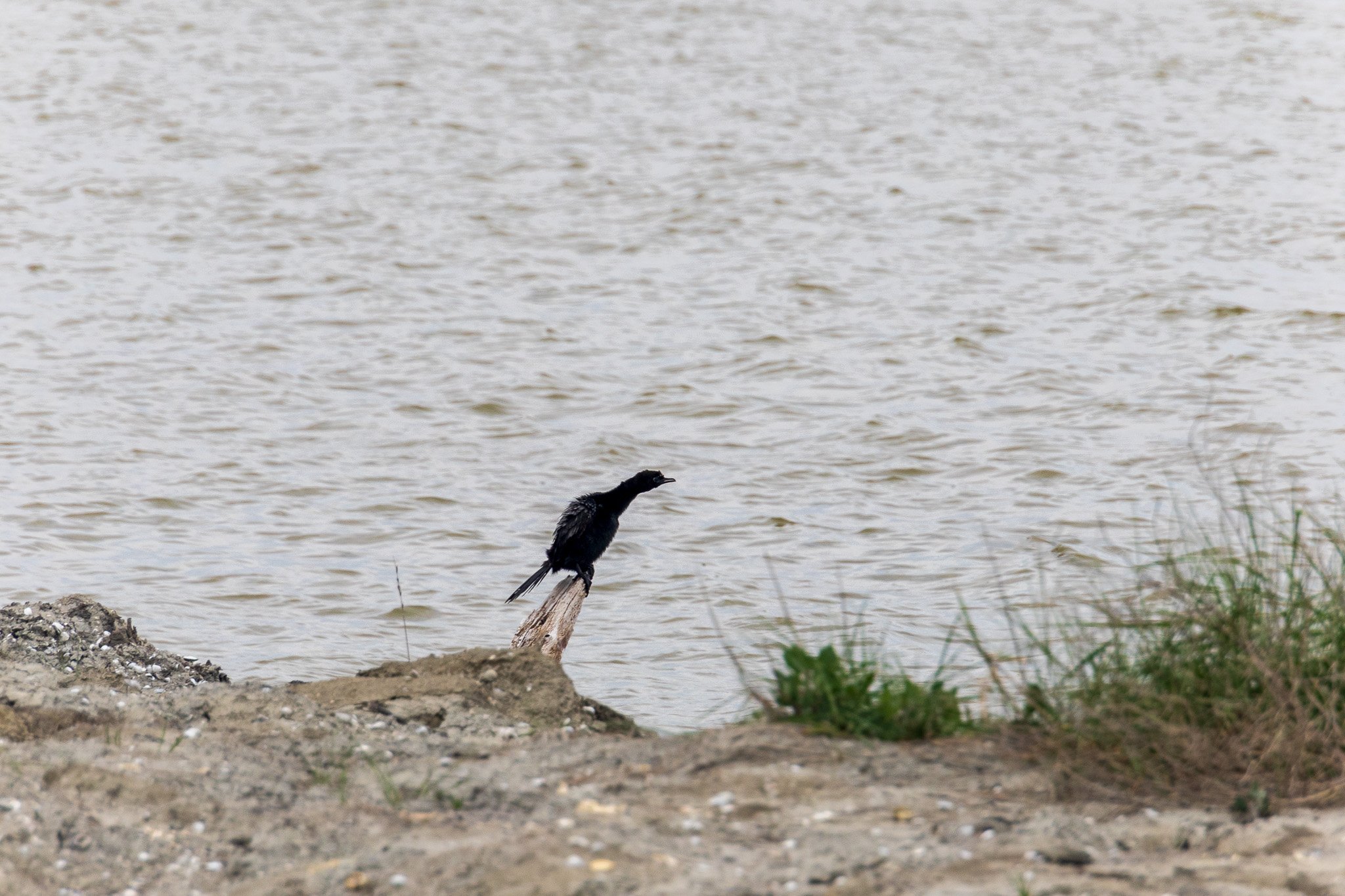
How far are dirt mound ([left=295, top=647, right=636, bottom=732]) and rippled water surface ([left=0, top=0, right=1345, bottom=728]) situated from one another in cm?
120

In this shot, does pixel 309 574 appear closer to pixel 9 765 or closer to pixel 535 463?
pixel 535 463

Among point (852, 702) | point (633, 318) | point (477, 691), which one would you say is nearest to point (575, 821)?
point (852, 702)

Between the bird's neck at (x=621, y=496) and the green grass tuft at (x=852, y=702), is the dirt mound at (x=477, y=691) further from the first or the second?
the green grass tuft at (x=852, y=702)

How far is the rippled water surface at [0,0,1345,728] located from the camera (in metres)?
9.12

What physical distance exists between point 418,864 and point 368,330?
10.6 metres

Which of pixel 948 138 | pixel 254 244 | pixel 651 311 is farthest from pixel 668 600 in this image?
pixel 948 138

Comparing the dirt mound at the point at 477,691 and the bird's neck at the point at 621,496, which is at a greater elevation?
the bird's neck at the point at 621,496

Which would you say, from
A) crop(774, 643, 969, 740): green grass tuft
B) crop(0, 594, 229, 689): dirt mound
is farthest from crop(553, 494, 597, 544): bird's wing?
crop(774, 643, 969, 740): green grass tuft

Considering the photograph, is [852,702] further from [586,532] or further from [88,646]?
[88,646]

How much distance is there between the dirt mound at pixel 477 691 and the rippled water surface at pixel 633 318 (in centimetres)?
120

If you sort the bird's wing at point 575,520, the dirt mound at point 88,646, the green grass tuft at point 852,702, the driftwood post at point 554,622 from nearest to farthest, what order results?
the green grass tuft at point 852,702 → the dirt mound at point 88,646 → the driftwood post at point 554,622 → the bird's wing at point 575,520

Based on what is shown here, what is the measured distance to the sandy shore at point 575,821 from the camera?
371 cm

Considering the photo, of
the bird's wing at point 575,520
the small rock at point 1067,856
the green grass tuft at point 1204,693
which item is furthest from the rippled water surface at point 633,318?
the small rock at point 1067,856

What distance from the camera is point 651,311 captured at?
14414 mm
